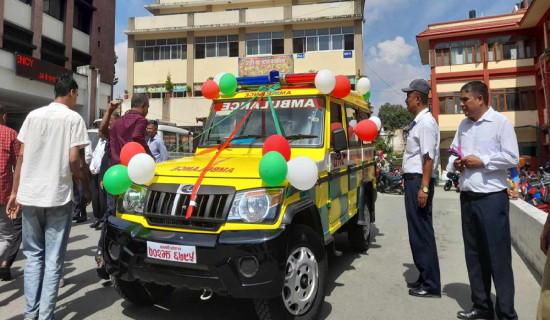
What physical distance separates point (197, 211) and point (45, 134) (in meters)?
1.44

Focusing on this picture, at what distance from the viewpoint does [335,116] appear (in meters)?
4.14

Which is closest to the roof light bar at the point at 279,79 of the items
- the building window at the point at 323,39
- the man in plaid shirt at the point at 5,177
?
the man in plaid shirt at the point at 5,177

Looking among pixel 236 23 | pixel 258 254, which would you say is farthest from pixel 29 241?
pixel 236 23

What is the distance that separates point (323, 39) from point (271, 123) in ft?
85.1

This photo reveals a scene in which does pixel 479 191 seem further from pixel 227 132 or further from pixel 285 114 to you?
pixel 227 132

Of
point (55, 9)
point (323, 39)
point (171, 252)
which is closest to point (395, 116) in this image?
point (323, 39)

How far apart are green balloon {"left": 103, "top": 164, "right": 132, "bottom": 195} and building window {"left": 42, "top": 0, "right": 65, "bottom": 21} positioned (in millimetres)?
23321

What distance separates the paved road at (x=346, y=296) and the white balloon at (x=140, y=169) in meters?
1.27

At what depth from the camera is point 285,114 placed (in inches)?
157

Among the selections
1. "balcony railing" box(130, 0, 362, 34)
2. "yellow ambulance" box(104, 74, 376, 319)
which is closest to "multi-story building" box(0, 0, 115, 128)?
"balcony railing" box(130, 0, 362, 34)

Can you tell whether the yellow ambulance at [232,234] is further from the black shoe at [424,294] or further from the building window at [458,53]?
the building window at [458,53]

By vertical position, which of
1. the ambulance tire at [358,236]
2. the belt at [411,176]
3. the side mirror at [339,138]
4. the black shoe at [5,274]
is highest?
the side mirror at [339,138]

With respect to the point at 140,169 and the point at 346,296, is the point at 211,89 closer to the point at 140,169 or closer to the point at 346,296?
the point at 140,169

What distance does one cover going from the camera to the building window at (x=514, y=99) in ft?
73.3
